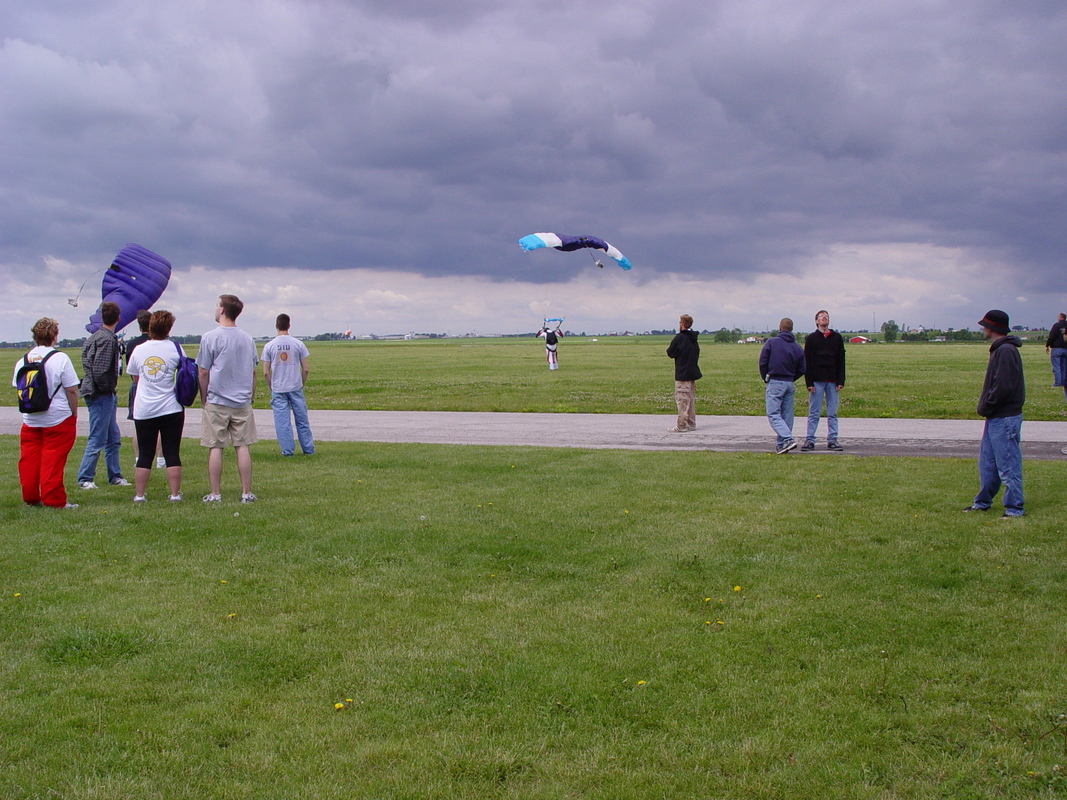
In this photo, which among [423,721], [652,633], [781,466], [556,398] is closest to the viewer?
[423,721]

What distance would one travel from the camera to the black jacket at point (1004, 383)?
→ 8453 mm

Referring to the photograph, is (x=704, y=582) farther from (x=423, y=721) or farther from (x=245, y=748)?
(x=245, y=748)

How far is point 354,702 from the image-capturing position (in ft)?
14.0

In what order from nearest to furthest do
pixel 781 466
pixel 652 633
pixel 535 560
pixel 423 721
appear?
1. pixel 423 721
2. pixel 652 633
3. pixel 535 560
4. pixel 781 466

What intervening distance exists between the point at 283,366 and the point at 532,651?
8.79 meters

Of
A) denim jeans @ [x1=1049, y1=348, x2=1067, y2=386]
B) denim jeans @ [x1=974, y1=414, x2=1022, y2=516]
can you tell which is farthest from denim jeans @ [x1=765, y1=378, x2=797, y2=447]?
denim jeans @ [x1=1049, y1=348, x2=1067, y2=386]

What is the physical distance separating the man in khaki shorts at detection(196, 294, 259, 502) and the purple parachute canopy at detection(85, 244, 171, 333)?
364cm

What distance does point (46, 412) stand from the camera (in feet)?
28.7

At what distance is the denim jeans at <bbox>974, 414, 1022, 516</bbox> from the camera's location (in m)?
8.46

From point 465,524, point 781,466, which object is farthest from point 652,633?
point 781,466

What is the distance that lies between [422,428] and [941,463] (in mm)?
9858

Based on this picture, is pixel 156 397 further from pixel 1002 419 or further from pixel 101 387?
pixel 1002 419

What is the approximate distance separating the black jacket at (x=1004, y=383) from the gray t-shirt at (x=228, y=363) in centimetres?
802

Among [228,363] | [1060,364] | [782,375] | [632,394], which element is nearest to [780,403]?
[782,375]
